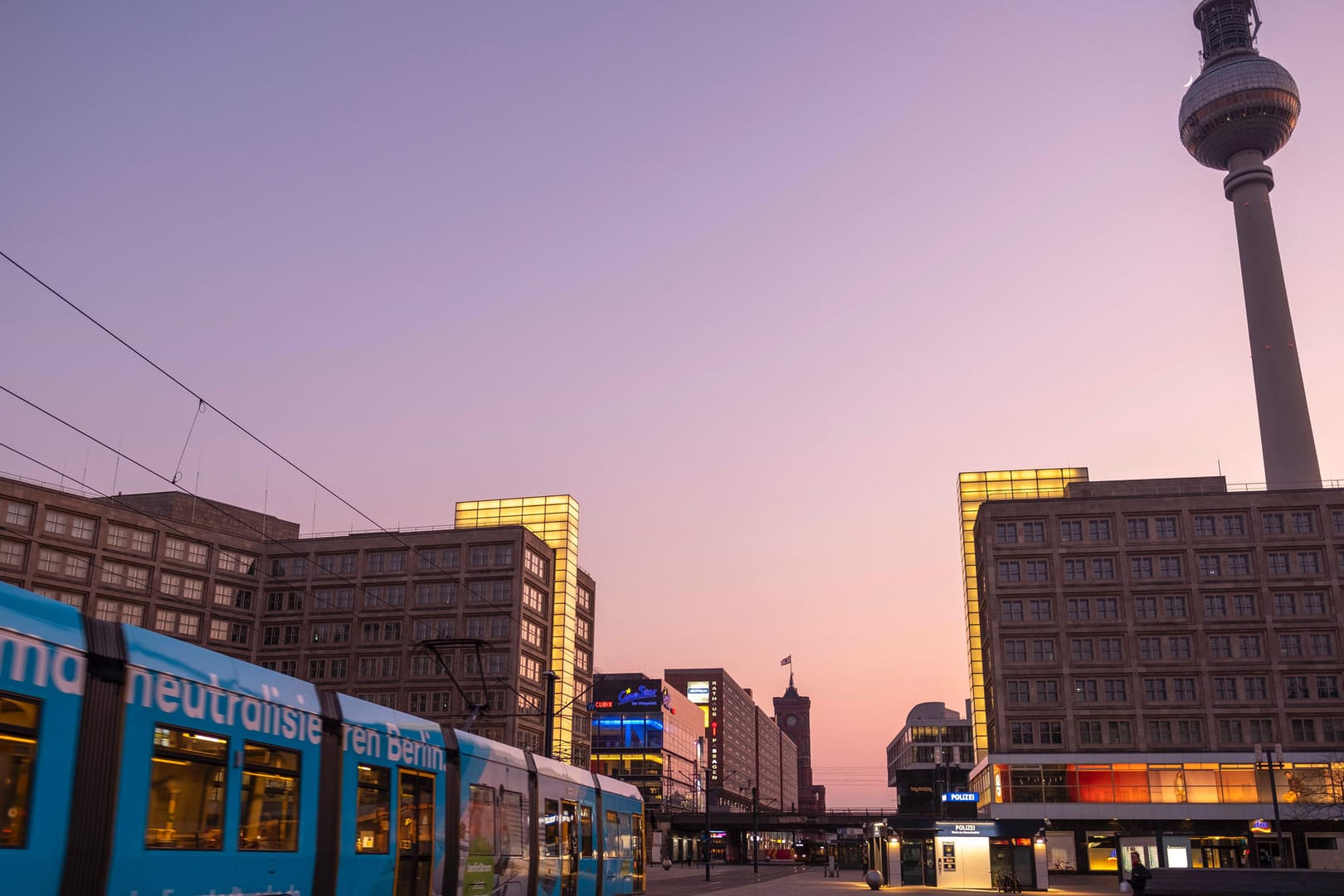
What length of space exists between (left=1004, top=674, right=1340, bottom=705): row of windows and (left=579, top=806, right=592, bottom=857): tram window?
70.2 m

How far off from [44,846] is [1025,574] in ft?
295

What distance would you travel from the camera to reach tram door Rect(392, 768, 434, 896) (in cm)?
1569

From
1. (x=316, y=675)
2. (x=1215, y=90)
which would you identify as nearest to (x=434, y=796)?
(x=316, y=675)

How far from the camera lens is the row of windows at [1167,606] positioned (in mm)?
87625

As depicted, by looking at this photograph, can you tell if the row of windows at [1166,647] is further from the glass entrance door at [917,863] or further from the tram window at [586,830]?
the tram window at [586,830]

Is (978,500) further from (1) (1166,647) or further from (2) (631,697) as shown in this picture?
(2) (631,697)

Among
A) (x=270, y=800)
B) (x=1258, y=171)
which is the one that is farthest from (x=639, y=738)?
(x=270, y=800)

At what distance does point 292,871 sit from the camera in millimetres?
13086

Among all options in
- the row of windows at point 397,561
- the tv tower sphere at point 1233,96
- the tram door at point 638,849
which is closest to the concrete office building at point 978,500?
the row of windows at point 397,561

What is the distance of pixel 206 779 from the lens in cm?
1164

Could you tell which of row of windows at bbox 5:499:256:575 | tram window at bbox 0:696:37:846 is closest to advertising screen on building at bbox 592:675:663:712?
row of windows at bbox 5:499:256:575

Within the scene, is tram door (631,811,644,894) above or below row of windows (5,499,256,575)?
below

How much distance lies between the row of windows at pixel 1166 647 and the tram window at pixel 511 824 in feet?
251

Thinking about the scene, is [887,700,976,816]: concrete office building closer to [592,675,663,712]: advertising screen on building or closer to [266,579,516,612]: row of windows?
[592,675,663,712]: advertising screen on building
